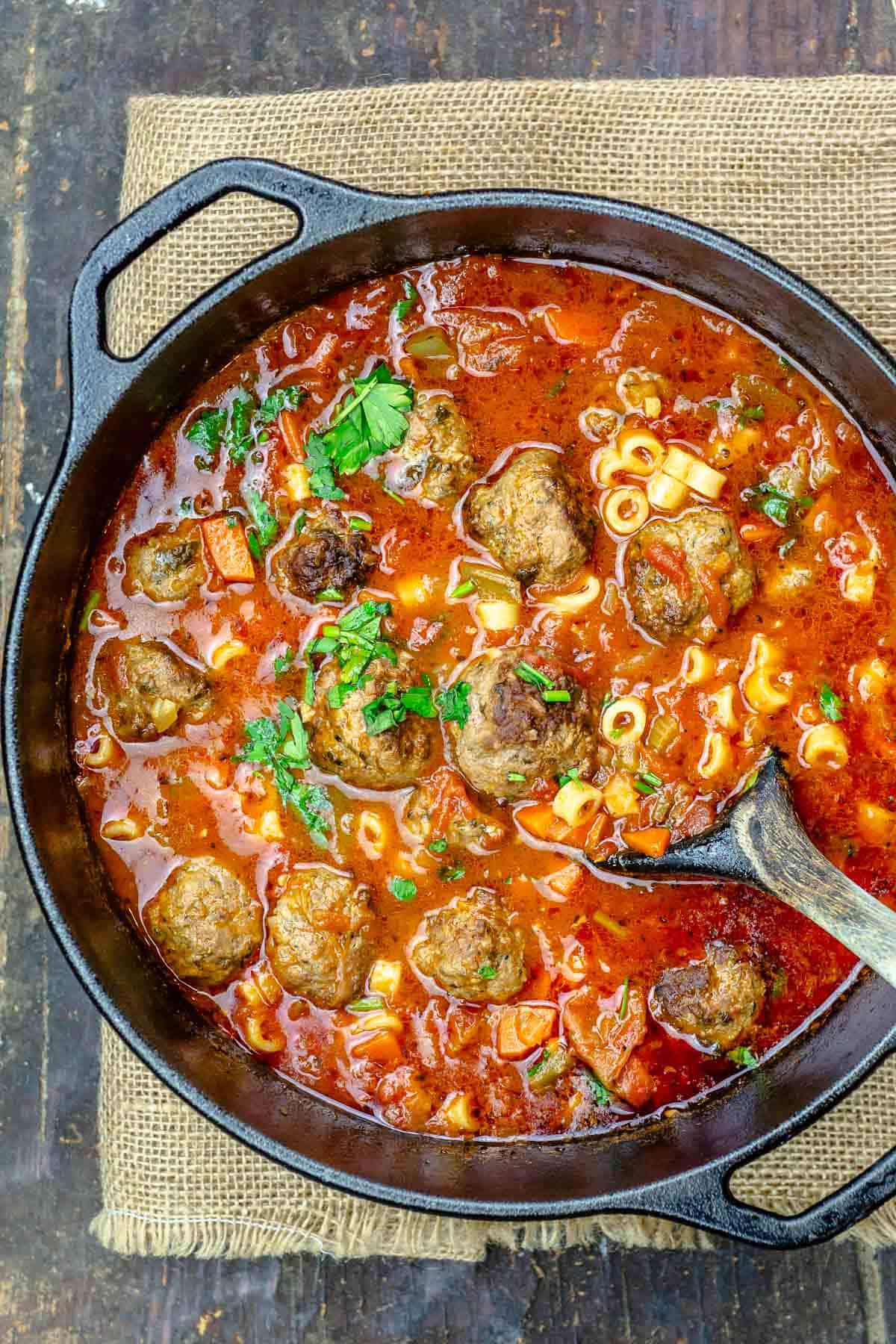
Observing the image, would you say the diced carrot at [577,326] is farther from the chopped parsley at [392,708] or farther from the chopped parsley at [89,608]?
the chopped parsley at [89,608]

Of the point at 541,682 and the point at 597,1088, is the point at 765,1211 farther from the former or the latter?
the point at 541,682

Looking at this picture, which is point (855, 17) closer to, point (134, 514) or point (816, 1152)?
point (134, 514)

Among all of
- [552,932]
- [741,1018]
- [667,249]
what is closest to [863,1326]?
[741,1018]

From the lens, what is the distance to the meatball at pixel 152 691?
12.9 feet

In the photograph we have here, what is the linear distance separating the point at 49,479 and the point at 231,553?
1332 millimetres

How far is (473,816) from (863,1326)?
2.65m

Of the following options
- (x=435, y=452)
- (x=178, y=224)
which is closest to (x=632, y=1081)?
(x=435, y=452)

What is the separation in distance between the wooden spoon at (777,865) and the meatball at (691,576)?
1.82ft

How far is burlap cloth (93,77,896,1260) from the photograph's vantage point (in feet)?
14.3

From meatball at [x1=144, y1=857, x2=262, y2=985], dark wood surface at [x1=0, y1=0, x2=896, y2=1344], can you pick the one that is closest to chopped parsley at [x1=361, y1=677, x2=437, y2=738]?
meatball at [x1=144, y1=857, x2=262, y2=985]

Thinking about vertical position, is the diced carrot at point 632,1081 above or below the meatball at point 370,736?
below

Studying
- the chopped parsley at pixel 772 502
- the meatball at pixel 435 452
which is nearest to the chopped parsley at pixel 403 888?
the meatball at pixel 435 452

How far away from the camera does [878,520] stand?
4.07 meters

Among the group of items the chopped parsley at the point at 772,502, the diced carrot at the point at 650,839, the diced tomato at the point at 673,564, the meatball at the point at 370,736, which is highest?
the chopped parsley at the point at 772,502
